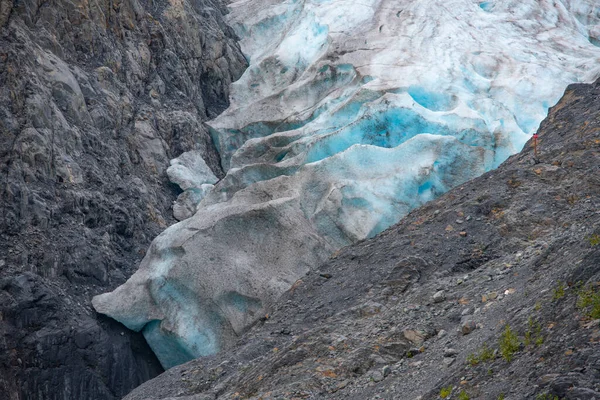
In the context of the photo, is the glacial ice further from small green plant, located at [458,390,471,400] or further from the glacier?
Answer: small green plant, located at [458,390,471,400]

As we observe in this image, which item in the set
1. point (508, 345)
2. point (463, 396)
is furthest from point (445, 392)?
point (508, 345)

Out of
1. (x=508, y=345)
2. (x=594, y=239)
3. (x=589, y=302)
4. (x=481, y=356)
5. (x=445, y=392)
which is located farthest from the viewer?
(x=594, y=239)

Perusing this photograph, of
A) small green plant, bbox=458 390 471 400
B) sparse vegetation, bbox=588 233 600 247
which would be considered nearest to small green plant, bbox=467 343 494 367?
small green plant, bbox=458 390 471 400

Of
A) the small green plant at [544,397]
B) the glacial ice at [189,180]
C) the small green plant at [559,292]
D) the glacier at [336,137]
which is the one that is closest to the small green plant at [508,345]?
the small green plant at [559,292]

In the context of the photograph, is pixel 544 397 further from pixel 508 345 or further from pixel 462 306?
pixel 462 306

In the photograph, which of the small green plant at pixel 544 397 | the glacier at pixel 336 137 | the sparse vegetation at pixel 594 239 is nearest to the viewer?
the small green plant at pixel 544 397

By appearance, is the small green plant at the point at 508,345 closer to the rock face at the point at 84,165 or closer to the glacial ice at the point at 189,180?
the rock face at the point at 84,165
